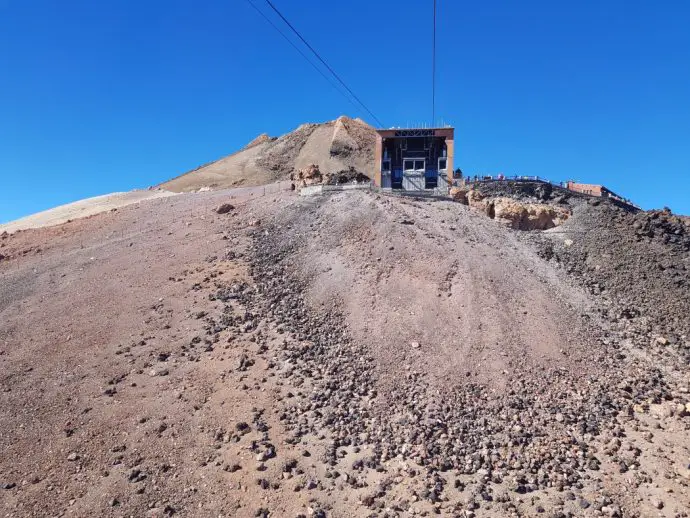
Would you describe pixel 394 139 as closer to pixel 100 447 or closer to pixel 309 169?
pixel 309 169

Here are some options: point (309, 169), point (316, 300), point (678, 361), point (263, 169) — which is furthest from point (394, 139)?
point (263, 169)

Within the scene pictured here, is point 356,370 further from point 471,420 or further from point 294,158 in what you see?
point 294,158

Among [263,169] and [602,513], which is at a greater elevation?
[263,169]

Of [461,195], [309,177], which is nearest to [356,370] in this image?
[461,195]

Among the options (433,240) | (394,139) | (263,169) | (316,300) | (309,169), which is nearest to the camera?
(316,300)

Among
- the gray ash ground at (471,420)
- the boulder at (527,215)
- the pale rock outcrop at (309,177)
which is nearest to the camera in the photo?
the gray ash ground at (471,420)

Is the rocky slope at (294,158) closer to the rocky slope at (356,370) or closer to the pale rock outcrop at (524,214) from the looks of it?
the pale rock outcrop at (524,214)

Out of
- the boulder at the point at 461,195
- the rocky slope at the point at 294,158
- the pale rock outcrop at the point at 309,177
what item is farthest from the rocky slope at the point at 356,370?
the rocky slope at the point at 294,158
